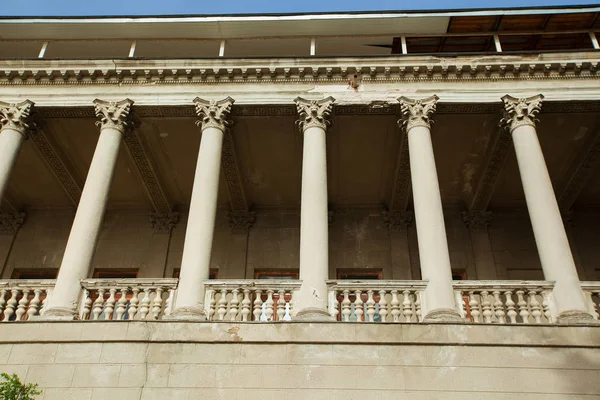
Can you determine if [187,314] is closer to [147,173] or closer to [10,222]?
[147,173]

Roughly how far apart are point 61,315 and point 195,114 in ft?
21.3

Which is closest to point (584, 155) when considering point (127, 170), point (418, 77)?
point (418, 77)

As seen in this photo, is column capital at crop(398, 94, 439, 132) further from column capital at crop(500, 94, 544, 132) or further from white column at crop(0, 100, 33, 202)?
white column at crop(0, 100, 33, 202)

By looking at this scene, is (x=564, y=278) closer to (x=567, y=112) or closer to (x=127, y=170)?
(x=567, y=112)

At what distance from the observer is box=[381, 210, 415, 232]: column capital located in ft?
63.0

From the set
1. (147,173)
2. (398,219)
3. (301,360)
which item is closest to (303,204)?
(301,360)

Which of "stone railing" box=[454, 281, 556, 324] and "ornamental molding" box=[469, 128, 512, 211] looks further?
"ornamental molding" box=[469, 128, 512, 211]

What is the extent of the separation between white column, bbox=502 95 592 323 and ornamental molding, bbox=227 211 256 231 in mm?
9215

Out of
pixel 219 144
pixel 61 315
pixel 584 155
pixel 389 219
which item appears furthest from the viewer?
pixel 389 219

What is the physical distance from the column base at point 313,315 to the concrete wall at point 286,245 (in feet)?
23.2

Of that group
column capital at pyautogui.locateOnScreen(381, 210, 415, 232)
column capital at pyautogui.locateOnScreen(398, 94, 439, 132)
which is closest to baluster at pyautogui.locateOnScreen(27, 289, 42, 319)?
column capital at pyautogui.locateOnScreen(398, 94, 439, 132)

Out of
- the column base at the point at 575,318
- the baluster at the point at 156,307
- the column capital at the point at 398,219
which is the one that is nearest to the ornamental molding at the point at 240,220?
the column capital at the point at 398,219

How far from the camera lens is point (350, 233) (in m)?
19.4

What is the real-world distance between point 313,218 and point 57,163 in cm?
984
